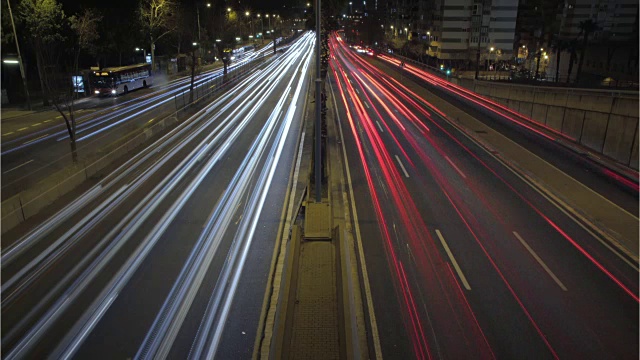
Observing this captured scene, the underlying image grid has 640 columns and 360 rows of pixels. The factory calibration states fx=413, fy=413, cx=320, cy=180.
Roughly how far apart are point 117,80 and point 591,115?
43209 mm

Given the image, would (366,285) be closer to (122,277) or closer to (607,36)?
(122,277)

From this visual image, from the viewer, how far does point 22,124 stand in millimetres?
30641

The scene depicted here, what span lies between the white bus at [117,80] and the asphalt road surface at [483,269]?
3384 cm

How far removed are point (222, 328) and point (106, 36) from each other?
5286 cm

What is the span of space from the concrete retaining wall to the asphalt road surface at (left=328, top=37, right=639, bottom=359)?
2.07m

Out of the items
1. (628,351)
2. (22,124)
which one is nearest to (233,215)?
(628,351)

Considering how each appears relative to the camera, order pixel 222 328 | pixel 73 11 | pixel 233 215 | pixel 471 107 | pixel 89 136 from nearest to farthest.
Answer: pixel 222 328 → pixel 233 215 → pixel 89 136 → pixel 471 107 → pixel 73 11

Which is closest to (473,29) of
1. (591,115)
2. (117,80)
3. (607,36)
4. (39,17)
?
(607,36)

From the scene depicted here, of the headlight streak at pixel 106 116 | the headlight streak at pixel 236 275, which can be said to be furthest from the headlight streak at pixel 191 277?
the headlight streak at pixel 106 116

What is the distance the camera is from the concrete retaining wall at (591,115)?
61.3 feet

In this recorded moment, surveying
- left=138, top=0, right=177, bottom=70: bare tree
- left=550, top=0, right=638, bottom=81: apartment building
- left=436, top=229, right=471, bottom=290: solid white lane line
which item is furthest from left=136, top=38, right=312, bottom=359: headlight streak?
left=550, top=0, right=638, bottom=81: apartment building

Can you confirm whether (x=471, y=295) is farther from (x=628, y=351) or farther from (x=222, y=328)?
(x=222, y=328)

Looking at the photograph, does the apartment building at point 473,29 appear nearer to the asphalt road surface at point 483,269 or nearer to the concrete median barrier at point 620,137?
the concrete median barrier at point 620,137

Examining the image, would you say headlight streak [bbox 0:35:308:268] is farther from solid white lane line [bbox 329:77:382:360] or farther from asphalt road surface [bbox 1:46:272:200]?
solid white lane line [bbox 329:77:382:360]
